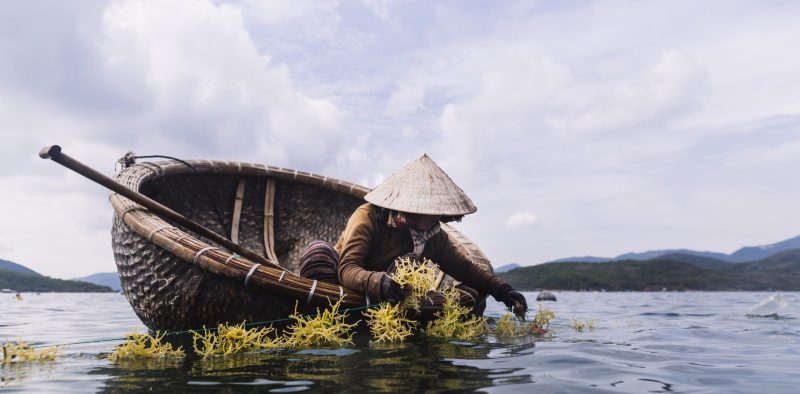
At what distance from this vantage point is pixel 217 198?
7.64 m

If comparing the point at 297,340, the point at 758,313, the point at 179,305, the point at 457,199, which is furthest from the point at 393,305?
the point at 758,313

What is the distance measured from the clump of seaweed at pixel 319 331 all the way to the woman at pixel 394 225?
0.34 metres

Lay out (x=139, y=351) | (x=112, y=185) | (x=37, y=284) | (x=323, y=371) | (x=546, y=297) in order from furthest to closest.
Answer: (x=37, y=284), (x=546, y=297), (x=112, y=185), (x=139, y=351), (x=323, y=371)

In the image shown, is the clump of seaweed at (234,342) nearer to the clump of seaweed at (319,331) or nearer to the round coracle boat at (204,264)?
the clump of seaweed at (319,331)

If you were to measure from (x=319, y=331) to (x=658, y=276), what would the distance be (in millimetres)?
78997

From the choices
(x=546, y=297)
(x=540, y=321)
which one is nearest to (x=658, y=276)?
(x=546, y=297)

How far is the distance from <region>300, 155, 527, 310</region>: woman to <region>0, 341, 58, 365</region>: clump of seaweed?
171 centimetres

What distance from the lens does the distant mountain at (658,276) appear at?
69.5 m

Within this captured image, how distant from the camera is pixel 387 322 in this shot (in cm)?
373

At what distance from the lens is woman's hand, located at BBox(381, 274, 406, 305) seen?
3770 millimetres

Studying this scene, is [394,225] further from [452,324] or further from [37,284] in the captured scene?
[37,284]

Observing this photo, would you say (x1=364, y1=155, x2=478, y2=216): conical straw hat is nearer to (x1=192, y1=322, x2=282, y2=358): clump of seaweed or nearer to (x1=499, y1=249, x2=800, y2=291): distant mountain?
(x1=192, y1=322, x2=282, y2=358): clump of seaweed

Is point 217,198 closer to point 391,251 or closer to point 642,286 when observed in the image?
point 391,251

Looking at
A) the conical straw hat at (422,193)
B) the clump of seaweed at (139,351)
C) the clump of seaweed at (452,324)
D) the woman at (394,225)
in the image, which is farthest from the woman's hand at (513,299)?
the clump of seaweed at (139,351)
